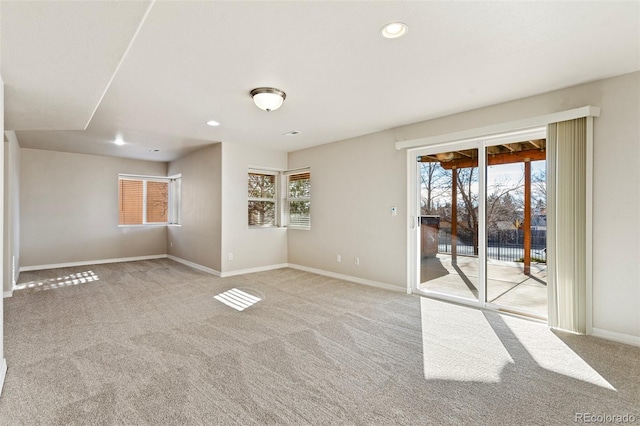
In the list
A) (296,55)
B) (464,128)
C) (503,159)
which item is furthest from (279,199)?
(296,55)

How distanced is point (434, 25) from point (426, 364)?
2433 millimetres

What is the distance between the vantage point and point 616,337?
2844 millimetres

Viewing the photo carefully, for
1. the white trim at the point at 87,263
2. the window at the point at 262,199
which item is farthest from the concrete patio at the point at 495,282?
the white trim at the point at 87,263

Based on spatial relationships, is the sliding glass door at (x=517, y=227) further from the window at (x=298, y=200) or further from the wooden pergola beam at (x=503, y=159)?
the window at (x=298, y=200)

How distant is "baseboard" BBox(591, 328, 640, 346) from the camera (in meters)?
2.76

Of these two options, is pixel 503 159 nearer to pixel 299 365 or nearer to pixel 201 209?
pixel 299 365

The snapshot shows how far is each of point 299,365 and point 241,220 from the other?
377cm

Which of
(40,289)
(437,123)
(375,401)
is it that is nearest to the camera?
(375,401)

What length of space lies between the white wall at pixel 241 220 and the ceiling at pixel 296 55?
69.4 inches

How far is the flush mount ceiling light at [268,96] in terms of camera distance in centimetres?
306

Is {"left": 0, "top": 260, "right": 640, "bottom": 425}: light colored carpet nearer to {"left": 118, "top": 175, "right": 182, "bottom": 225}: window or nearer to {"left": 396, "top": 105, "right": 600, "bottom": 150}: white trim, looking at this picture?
{"left": 396, "top": 105, "right": 600, "bottom": 150}: white trim

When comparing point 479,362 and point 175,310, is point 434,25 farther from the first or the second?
point 175,310

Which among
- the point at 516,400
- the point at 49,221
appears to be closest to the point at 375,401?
the point at 516,400

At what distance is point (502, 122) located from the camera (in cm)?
353
